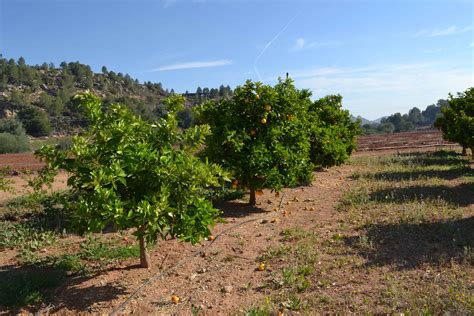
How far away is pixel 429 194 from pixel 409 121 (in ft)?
323

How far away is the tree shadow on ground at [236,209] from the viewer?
→ 9484 millimetres

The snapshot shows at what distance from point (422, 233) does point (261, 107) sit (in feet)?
14.4

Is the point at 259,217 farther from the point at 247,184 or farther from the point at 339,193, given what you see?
the point at 339,193

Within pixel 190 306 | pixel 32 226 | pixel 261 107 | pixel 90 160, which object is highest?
pixel 261 107

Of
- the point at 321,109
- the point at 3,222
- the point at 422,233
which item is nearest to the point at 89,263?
the point at 3,222

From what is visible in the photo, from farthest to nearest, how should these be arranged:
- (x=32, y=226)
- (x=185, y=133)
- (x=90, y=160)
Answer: (x=32, y=226)
(x=185, y=133)
(x=90, y=160)

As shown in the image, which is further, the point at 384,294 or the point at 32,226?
the point at 32,226

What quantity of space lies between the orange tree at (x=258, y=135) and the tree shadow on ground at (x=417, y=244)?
2.59 metres

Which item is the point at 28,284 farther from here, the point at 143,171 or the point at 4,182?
the point at 143,171

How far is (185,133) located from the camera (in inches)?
236

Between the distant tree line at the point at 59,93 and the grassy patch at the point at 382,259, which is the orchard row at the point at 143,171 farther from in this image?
the distant tree line at the point at 59,93

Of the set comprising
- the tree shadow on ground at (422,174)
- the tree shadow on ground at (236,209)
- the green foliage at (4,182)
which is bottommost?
the tree shadow on ground at (236,209)

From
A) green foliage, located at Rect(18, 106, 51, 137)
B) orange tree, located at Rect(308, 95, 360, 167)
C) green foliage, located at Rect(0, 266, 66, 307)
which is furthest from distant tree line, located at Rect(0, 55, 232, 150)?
green foliage, located at Rect(0, 266, 66, 307)

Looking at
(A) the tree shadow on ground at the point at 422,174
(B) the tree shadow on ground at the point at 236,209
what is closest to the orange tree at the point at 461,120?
(A) the tree shadow on ground at the point at 422,174
